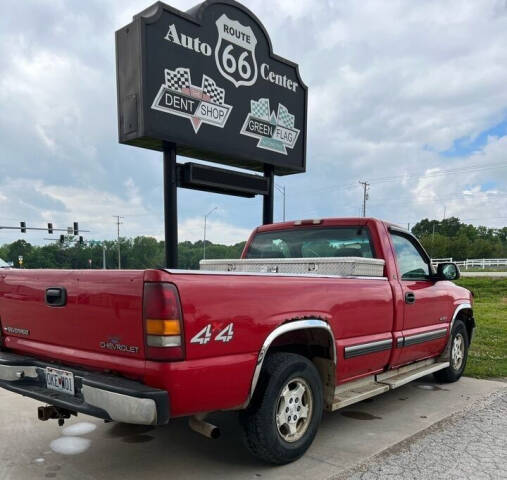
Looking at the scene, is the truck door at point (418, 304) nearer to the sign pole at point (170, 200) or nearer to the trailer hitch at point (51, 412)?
the trailer hitch at point (51, 412)

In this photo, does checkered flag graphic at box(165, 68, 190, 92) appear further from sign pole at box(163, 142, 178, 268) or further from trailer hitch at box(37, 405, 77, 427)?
trailer hitch at box(37, 405, 77, 427)

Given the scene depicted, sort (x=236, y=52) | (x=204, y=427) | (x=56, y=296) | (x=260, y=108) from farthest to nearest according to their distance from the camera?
1. (x=260, y=108)
2. (x=236, y=52)
3. (x=56, y=296)
4. (x=204, y=427)

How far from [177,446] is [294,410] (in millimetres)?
1049

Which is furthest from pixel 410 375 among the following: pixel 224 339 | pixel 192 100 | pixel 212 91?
pixel 212 91

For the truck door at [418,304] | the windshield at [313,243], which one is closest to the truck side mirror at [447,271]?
the truck door at [418,304]

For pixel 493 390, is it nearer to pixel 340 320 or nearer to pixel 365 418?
pixel 365 418

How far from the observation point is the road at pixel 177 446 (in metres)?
3.27

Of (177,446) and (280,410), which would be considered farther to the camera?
(177,446)

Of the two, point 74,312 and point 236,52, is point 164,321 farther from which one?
point 236,52

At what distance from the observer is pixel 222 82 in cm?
852

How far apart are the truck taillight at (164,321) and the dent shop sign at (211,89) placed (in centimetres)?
527

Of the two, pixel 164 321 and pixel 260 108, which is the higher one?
pixel 260 108

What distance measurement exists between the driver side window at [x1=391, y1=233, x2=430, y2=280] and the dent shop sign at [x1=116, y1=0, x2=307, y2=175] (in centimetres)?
428

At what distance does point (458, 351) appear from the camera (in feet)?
19.3
